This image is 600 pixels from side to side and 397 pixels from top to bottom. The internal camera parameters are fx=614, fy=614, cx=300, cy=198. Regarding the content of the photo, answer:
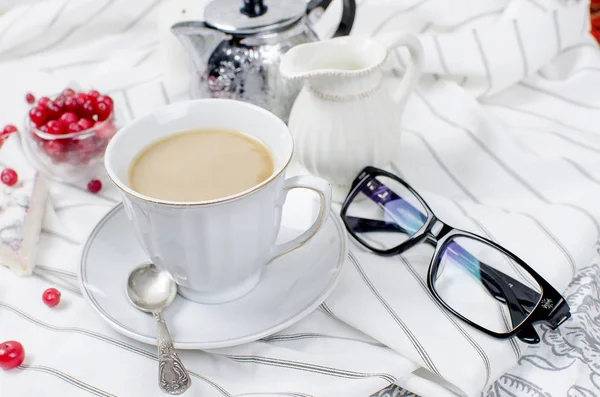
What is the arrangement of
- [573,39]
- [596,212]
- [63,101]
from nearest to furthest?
[596,212], [63,101], [573,39]

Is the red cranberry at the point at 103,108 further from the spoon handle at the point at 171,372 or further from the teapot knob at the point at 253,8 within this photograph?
the spoon handle at the point at 171,372

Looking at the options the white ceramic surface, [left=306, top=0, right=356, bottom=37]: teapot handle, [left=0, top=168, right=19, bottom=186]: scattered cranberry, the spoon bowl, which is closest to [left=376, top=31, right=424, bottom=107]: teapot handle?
the white ceramic surface

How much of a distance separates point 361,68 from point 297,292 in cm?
30

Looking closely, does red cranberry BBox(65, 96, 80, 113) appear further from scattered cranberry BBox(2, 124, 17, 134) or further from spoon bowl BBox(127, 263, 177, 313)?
spoon bowl BBox(127, 263, 177, 313)

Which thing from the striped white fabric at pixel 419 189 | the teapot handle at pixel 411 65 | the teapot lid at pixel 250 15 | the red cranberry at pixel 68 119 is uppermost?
the teapot lid at pixel 250 15

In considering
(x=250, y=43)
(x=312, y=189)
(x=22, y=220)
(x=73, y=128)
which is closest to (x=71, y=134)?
(x=73, y=128)

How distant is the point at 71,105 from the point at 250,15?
28cm

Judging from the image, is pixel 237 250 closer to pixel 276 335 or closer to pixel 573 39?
pixel 276 335

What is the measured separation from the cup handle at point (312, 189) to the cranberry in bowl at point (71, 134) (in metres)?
0.33

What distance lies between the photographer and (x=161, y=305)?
618 millimetres

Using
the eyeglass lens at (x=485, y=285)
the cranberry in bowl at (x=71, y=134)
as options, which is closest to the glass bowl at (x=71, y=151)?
the cranberry in bowl at (x=71, y=134)

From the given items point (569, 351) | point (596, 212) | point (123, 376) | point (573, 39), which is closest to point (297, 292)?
point (123, 376)

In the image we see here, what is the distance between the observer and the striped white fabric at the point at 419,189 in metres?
0.60

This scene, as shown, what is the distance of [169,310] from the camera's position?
0.62m
